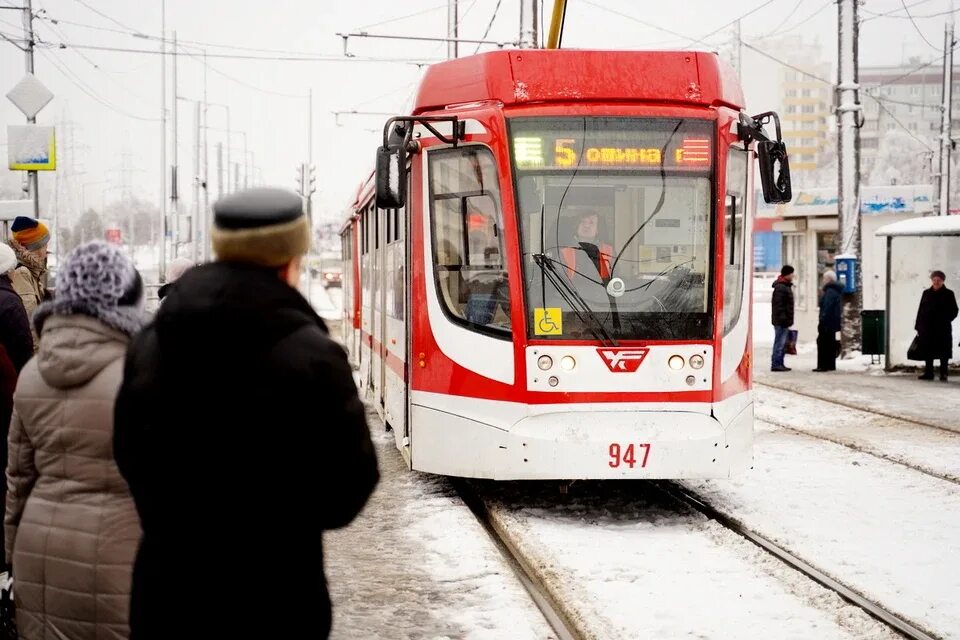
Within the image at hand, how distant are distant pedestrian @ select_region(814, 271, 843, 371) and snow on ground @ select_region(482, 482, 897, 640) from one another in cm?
1229

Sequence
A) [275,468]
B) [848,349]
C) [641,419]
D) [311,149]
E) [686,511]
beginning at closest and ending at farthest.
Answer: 1. [275,468]
2. [641,419]
3. [686,511]
4. [848,349]
5. [311,149]

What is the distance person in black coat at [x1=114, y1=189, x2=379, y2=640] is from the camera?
2.50m

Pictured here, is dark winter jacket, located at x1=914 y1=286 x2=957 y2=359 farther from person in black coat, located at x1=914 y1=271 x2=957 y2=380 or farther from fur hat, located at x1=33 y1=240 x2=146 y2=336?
fur hat, located at x1=33 y1=240 x2=146 y2=336

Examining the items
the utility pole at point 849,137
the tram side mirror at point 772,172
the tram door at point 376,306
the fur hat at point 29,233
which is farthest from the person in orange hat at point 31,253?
the utility pole at point 849,137

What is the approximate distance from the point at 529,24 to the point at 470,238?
52.9 ft

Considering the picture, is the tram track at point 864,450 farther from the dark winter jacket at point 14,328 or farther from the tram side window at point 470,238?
the dark winter jacket at point 14,328

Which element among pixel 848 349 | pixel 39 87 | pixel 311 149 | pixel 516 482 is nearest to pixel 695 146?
pixel 516 482

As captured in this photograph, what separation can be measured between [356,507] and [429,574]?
14.4ft

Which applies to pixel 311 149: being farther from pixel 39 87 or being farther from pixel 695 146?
pixel 695 146

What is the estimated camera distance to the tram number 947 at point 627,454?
26.2 feet

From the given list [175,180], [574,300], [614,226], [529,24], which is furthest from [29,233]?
[175,180]

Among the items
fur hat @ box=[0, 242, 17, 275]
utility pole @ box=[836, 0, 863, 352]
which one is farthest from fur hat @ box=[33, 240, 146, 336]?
utility pole @ box=[836, 0, 863, 352]

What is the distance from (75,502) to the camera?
3.35 metres

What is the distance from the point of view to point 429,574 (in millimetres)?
6824
